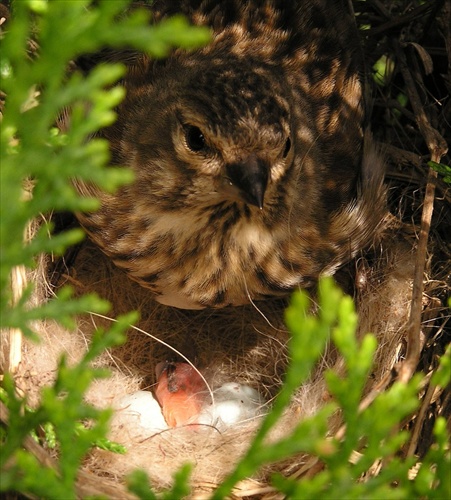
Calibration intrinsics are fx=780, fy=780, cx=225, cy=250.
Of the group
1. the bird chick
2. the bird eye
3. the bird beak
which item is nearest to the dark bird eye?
the bird beak

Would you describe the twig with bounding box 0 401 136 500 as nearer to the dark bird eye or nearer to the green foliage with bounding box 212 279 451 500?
the green foliage with bounding box 212 279 451 500

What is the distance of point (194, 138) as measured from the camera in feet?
7.15

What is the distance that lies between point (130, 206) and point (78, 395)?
1199mm

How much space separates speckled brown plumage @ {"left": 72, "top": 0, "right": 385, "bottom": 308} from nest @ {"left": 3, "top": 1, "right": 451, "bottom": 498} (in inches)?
7.7

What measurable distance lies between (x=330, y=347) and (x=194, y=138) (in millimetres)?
922

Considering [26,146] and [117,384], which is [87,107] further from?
[26,146]

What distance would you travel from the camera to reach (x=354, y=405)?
1374 mm

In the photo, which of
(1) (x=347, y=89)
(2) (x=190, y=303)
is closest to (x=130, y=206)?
(2) (x=190, y=303)

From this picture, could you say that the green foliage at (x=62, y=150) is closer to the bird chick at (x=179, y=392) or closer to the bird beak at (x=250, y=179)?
the bird beak at (x=250, y=179)

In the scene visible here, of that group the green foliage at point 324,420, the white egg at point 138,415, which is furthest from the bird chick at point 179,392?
the green foliage at point 324,420

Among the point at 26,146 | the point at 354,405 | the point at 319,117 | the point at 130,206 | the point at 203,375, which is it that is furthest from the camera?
the point at 203,375

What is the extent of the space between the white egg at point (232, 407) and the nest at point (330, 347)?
8cm

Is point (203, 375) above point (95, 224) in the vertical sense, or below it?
below

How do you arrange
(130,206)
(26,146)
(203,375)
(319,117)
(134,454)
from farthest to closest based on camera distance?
(203,375) < (319,117) < (130,206) < (134,454) < (26,146)
